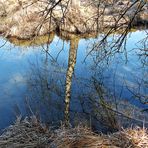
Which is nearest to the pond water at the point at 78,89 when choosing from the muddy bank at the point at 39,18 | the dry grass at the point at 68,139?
the dry grass at the point at 68,139

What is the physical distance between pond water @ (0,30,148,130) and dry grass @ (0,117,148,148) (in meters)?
1.09

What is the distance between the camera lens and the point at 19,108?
25.1ft

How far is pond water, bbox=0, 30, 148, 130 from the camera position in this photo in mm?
7148

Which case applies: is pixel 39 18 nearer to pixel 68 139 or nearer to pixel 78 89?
pixel 78 89

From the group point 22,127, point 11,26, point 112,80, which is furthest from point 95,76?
point 11,26

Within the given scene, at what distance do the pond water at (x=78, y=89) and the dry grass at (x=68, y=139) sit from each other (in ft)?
3.56

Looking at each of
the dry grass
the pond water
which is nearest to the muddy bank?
the pond water

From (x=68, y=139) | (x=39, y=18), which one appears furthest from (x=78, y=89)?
(x=39, y=18)

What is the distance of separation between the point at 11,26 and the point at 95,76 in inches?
196

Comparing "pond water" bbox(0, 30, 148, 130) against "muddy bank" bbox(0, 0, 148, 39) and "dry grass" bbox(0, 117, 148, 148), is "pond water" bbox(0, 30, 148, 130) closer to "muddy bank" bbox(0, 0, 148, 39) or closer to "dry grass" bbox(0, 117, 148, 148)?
"dry grass" bbox(0, 117, 148, 148)

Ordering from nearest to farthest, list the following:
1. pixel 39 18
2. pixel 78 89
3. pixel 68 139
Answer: pixel 68 139, pixel 78 89, pixel 39 18

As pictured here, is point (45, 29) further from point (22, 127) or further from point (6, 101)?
point (22, 127)

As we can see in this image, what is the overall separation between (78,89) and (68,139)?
13.1 feet

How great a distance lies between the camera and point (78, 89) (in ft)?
27.9
